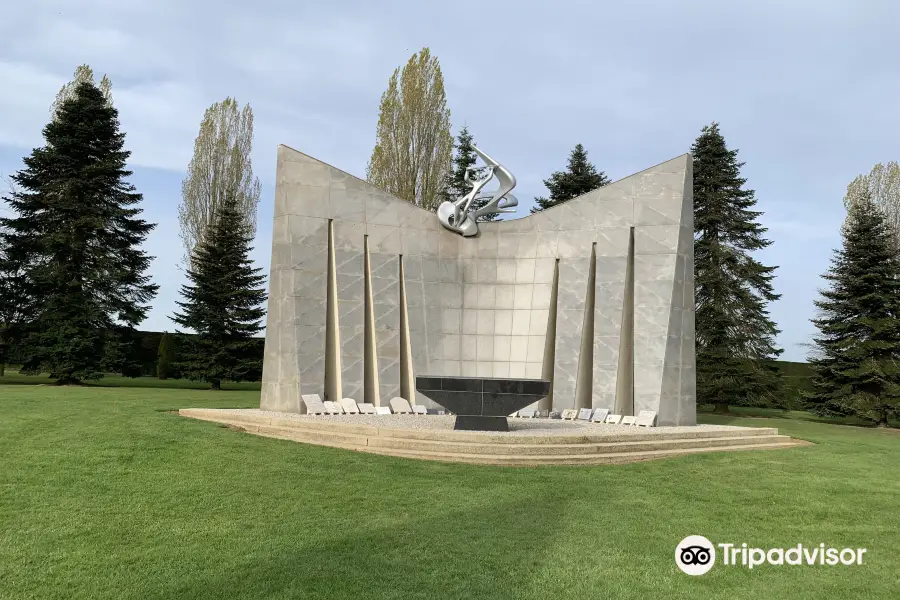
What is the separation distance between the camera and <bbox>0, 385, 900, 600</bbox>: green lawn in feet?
19.5

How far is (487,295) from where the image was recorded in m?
20.2

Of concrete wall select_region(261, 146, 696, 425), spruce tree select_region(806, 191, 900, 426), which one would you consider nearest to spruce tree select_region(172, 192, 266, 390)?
concrete wall select_region(261, 146, 696, 425)

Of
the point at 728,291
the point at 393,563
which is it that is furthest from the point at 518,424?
the point at 728,291

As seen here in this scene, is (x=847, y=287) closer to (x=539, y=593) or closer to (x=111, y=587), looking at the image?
(x=539, y=593)

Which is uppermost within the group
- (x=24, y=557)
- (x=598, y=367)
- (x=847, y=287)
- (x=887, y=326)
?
(x=847, y=287)

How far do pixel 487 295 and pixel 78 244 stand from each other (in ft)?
57.4

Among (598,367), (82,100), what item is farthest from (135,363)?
(598,367)

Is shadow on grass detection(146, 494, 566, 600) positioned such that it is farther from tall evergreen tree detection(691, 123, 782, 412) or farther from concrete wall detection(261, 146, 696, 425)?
tall evergreen tree detection(691, 123, 782, 412)

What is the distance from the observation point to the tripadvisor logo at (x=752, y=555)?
6781 mm

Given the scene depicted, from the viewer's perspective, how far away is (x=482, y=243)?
20.5 m

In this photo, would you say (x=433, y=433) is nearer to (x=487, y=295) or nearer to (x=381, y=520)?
(x=381, y=520)

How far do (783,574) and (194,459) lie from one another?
26.3 ft

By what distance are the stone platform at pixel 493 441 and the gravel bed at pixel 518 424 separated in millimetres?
53

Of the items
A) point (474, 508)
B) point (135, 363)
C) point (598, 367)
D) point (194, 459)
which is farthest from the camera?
point (135, 363)
